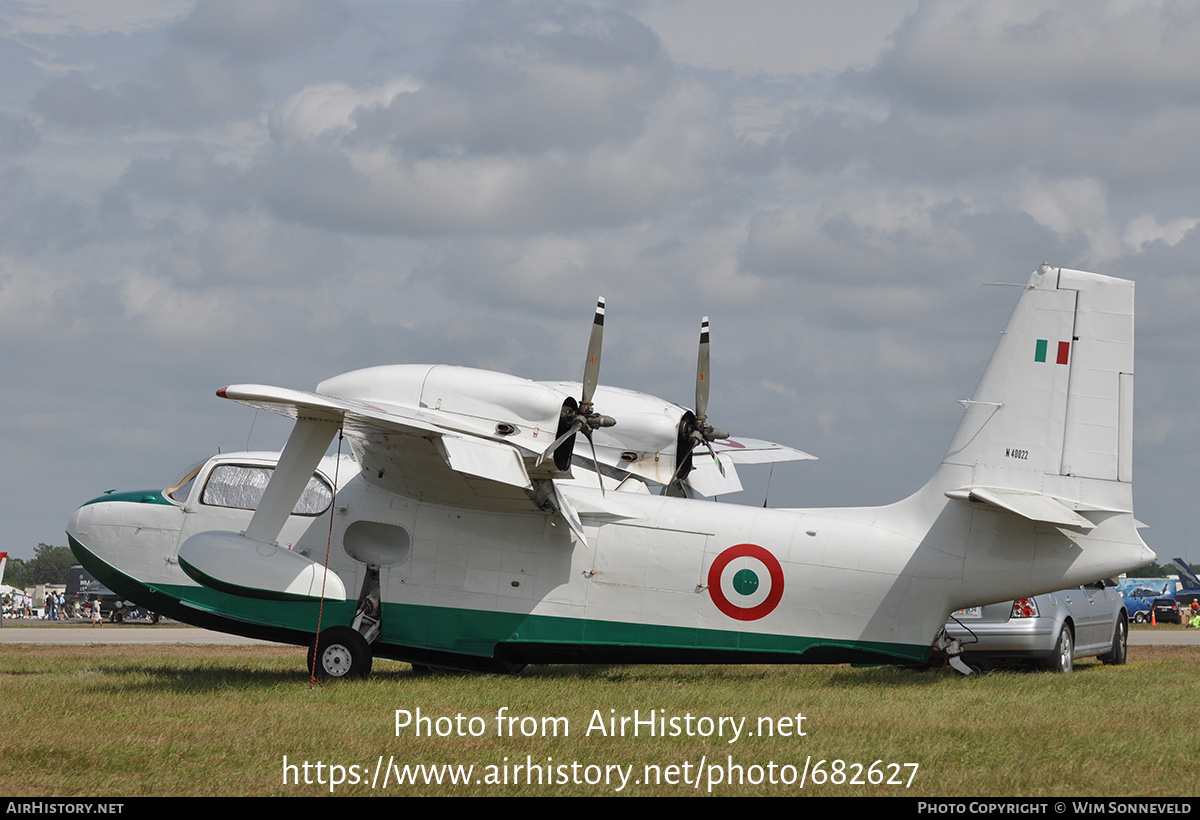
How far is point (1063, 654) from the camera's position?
1709 cm

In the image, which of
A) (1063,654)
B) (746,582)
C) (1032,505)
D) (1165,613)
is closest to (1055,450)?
(1032,505)

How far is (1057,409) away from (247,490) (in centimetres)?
1045

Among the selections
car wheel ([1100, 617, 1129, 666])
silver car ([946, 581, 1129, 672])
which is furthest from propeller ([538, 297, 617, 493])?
car wheel ([1100, 617, 1129, 666])

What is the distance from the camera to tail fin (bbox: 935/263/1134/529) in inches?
531

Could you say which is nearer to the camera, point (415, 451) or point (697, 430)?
point (415, 451)

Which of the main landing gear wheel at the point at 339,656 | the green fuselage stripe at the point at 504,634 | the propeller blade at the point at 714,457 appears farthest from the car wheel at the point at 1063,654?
the main landing gear wheel at the point at 339,656

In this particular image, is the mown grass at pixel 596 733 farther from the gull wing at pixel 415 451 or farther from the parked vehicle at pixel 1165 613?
the parked vehicle at pixel 1165 613

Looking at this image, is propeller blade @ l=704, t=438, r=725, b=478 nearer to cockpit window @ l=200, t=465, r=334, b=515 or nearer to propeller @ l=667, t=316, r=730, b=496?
propeller @ l=667, t=316, r=730, b=496

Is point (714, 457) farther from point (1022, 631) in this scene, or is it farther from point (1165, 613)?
point (1165, 613)

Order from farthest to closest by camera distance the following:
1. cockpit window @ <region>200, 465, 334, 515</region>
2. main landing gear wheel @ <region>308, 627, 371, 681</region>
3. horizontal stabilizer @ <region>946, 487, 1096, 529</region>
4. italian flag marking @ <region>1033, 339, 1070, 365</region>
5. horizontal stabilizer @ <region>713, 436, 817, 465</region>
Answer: horizontal stabilizer @ <region>713, 436, 817, 465</region>, cockpit window @ <region>200, 465, 334, 515</region>, main landing gear wheel @ <region>308, 627, 371, 681</region>, italian flag marking @ <region>1033, 339, 1070, 365</region>, horizontal stabilizer @ <region>946, 487, 1096, 529</region>

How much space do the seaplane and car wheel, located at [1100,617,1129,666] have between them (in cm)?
664

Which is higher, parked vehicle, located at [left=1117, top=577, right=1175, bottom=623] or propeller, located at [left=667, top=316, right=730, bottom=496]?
propeller, located at [left=667, top=316, right=730, bottom=496]

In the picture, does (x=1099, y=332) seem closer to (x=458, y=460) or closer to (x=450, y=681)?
(x=458, y=460)
